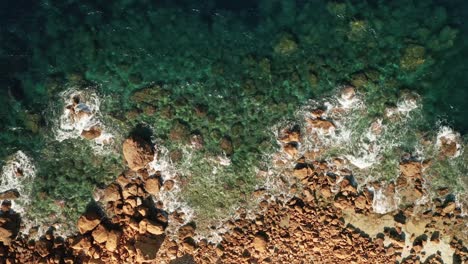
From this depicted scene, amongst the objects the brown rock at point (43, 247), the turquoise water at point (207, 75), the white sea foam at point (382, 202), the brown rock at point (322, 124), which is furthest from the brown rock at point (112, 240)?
the white sea foam at point (382, 202)

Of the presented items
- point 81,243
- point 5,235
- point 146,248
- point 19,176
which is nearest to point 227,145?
point 146,248

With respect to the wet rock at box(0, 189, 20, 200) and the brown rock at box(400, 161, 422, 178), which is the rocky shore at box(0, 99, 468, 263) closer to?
the brown rock at box(400, 161, 422, 178)

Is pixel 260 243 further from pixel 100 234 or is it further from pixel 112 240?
pixel 100 234

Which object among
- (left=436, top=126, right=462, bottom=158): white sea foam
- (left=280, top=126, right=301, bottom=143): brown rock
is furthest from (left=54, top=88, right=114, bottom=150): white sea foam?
(left=436, top=126, right=462, bottom=158): white sea foam

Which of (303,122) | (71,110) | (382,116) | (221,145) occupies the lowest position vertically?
(71,110)

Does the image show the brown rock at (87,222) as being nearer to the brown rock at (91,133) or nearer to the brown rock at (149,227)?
the brown rock at (149,227)

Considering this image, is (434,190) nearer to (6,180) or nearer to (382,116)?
(382,116)

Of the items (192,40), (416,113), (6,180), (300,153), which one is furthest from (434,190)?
(6,180)
